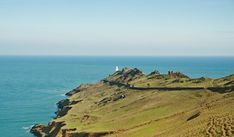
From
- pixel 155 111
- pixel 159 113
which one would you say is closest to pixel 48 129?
pixel 155 111

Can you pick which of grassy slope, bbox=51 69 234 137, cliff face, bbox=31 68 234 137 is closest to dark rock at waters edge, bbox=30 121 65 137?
cliff face, bbox=31 68 234 137

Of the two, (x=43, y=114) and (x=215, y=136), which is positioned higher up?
(x=215, y=136)

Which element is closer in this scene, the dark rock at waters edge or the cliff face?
the cliff face

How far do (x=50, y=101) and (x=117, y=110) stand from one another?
74270 mm

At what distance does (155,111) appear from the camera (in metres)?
93.8

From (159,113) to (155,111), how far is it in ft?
9.85

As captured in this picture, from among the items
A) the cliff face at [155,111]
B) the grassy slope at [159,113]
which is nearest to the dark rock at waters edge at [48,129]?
the cliff face at [155,111]

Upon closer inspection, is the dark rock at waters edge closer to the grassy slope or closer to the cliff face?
the cliff face

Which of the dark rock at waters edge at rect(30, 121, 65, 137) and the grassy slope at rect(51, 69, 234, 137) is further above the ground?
the grassy slope at rect(51, 69, 234, 137)

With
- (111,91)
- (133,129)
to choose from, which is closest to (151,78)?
(111,91)

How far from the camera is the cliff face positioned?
6234 centimetres

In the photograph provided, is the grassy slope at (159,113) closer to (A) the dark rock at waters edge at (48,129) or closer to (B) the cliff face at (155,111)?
(B) the cliff face at (155,111)

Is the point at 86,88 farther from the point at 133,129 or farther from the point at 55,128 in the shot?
the point at 133,129

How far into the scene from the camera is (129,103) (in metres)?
112
